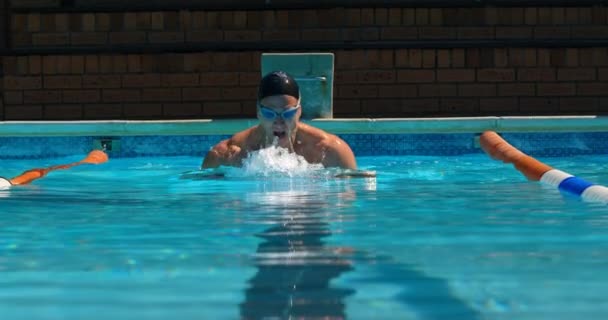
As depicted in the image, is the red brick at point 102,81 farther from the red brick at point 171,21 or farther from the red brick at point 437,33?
the red brick at point 437,33

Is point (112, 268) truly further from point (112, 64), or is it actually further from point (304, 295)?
point (112, 64)

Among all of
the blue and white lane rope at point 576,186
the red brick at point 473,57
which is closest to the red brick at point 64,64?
the red brick at point 473,57

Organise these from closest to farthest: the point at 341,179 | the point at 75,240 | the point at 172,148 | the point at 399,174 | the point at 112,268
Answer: the point at 112,268, the point at 75,240, the point at 341,179, the point at 399,174, the point at 172,148

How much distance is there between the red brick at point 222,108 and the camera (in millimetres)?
11562

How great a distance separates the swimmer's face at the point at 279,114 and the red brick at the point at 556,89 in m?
5.54

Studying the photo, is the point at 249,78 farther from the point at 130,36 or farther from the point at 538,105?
the point at 538,105

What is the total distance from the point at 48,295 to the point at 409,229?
5.62ft

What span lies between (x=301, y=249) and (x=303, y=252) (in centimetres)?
7

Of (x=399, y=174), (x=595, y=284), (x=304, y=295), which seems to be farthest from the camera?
(x=399, y=174)

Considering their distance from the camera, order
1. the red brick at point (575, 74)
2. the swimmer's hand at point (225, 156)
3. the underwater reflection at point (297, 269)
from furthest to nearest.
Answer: the red brick at point (575, 74), the swimmer's hand at point (225, 156), the underwater reflection at point (297, 269)

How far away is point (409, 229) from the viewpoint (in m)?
4.21

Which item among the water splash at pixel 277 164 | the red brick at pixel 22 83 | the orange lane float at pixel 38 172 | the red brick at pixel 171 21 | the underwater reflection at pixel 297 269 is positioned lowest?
the underwater reflection at pixel 297 269

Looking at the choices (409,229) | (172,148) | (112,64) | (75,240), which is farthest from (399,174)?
(112,64)

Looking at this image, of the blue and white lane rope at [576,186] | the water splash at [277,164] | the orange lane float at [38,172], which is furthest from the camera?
the water splash at [277,164]
